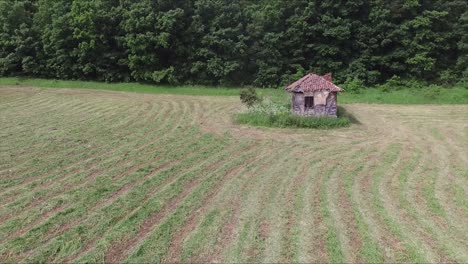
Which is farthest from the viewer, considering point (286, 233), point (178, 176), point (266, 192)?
point (178, 176)

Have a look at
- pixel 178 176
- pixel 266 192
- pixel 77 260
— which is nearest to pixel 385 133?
pixel 266 192

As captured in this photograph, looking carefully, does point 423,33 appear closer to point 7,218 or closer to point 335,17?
point 335,17

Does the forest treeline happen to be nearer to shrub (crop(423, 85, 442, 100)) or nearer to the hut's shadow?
shrub (crop(423, 85, 442, 100))

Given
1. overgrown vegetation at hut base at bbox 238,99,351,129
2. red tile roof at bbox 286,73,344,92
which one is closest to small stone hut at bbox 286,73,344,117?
red tile roof at bbox 286,73,344,92

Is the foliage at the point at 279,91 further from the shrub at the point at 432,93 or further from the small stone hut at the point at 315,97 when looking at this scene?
the small stone hut at the point at 315,97

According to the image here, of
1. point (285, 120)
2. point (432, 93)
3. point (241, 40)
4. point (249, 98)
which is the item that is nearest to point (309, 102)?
point (285, 120)

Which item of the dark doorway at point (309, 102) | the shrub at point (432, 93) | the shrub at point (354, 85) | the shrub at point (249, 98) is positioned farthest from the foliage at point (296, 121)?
the shrub at point (432, 93)
